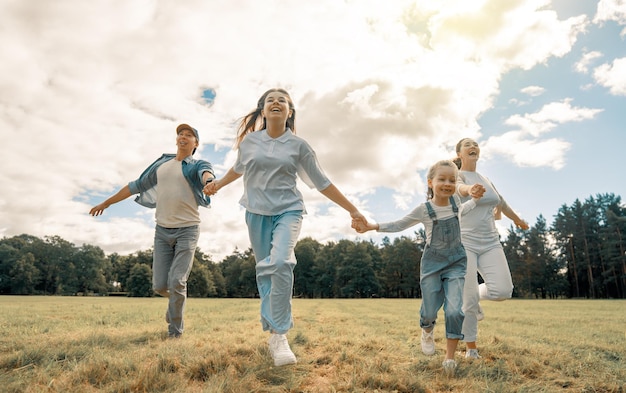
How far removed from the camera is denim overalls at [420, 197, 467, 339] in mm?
4746

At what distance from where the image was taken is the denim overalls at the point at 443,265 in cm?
475

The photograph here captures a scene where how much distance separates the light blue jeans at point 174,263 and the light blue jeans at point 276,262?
6.13 feet

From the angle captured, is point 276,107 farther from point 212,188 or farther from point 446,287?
point 446,287

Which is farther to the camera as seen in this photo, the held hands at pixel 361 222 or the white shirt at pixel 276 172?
the held hands at pixel 361 222

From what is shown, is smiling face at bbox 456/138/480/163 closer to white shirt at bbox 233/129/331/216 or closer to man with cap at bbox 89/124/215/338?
white shirt at bbox 233/129/331/216

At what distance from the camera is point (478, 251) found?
5633 millimetres

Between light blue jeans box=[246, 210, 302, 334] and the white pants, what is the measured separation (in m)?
2.38

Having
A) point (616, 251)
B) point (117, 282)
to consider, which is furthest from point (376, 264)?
point (117, 282)

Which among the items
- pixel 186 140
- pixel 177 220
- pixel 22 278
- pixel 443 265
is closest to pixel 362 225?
pixel 443 265

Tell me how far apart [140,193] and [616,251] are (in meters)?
70.7

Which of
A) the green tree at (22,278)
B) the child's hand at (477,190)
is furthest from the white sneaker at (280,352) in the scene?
the green tree at (22,278)

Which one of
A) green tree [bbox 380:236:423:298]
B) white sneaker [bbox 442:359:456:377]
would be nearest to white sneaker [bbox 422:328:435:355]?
white sneaker [bbox 442:359:456:377]

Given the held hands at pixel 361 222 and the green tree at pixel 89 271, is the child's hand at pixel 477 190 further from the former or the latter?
the green tree at pixel 89 271

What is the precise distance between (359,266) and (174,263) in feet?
263
